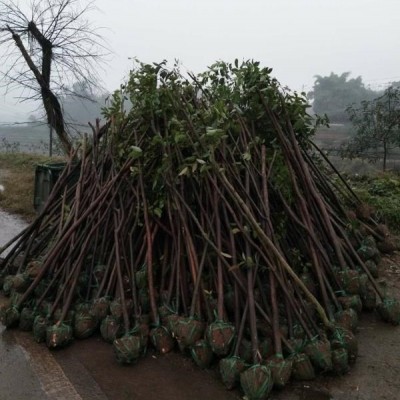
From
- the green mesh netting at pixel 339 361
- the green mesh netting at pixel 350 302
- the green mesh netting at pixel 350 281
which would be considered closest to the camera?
the green mesh netting at pixel 339 361

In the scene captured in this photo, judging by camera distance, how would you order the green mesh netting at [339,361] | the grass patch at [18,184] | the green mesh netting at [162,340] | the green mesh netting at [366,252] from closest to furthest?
the green mesh netting at [339,361]
the green mesh netting at [162,340]
the green mesh netting at [366,252]
the grass patch at [18,184]

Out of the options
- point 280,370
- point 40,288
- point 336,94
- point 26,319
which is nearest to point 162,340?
point 280,370

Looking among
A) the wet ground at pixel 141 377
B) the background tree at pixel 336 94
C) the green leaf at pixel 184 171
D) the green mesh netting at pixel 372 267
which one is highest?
the background tree at pixel 336 94

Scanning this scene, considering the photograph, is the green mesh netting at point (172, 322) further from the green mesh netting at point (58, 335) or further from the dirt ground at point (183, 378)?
the green mesh netting at point (58, 335)

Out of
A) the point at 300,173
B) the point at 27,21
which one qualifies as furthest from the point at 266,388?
the point at 27,21

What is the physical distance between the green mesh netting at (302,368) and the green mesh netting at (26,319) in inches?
73.4

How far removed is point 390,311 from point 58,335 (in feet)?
7.68

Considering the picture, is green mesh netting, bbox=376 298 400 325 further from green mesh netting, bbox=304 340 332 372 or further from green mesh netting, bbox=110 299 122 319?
green mesh netting, bbox=110 299 122 319

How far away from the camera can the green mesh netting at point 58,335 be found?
2783 mm

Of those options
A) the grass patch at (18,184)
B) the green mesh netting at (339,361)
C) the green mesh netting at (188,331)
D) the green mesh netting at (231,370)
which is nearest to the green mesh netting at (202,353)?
the green mesh netting at (188,331)

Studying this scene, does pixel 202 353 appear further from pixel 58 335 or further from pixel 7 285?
pixel 7 285

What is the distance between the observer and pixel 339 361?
2.49 m

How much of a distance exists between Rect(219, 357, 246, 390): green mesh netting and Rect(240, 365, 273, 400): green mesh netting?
3.4 inches

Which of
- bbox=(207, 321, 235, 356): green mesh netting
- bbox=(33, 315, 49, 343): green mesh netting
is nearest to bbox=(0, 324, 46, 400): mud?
bbox=(33, 315, 49, 343): green mesh netting
